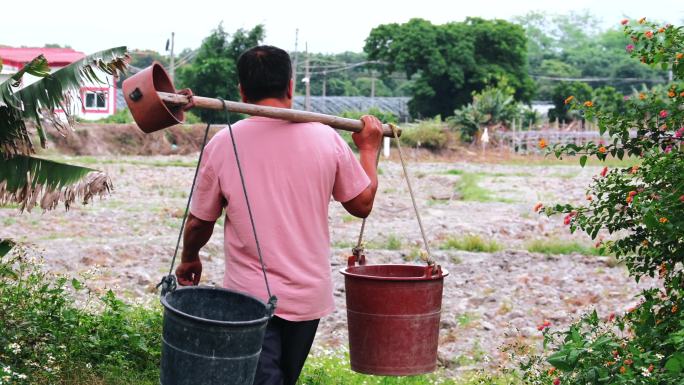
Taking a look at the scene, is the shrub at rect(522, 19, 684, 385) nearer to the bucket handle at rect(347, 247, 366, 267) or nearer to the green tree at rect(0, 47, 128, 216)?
the bucket handle at rect(347, 247, 366, 267)

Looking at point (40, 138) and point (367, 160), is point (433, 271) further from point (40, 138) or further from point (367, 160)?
point (40, 138)

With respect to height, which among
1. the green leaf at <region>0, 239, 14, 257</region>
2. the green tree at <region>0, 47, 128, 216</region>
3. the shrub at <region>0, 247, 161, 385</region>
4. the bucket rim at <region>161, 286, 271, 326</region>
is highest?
the green tree at <region>0, 47, 128, 216</region>

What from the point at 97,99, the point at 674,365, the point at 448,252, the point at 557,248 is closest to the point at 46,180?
the point at 674,365

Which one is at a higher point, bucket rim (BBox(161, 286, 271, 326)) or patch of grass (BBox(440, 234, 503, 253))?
bucket rim (BBox(161, 286, 271, 326))

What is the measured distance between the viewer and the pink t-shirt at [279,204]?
3.44m

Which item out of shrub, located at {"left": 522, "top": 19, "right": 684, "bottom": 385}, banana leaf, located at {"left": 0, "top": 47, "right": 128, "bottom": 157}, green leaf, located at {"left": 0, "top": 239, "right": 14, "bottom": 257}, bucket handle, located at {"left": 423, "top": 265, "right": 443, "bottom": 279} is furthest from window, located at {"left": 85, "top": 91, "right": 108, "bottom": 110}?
shrub, located at {"left": 522, "top": 19, "right": 684, "bottom": 385}

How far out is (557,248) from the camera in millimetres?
13586

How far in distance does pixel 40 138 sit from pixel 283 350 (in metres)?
2.45

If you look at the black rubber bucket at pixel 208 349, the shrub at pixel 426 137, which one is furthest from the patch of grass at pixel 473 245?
the shrub at pixel 426 137

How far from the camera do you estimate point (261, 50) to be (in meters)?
3.54

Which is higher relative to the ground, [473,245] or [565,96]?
[565,96]

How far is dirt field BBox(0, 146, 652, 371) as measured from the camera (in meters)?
8.85

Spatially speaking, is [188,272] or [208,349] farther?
[188,272]

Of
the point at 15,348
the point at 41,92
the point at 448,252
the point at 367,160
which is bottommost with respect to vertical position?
the point at 448,252
